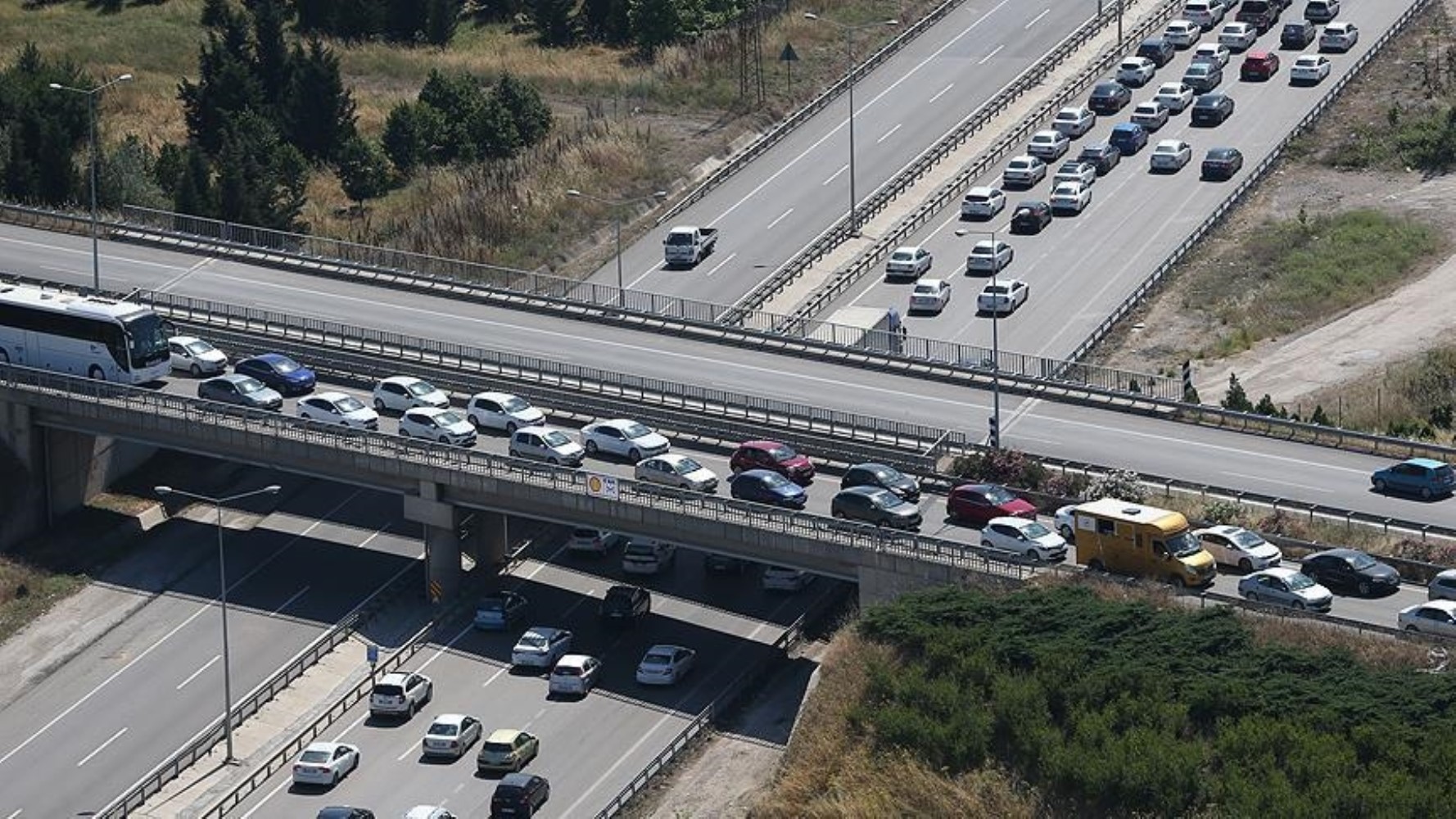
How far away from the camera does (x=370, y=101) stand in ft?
516

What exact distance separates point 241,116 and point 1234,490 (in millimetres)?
64639

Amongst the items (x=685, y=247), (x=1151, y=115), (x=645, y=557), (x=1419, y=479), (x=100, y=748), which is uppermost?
(x=1151, y=115)

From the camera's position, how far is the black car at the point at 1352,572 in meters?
90.4

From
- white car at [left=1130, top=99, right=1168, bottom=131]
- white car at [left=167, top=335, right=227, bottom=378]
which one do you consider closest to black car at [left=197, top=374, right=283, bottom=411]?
white car at [left=167, top=335, right=227, bottom=378]

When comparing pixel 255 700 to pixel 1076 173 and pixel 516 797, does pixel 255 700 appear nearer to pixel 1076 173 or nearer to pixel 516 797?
pixel 516 797

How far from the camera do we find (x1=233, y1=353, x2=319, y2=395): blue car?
4419 inches

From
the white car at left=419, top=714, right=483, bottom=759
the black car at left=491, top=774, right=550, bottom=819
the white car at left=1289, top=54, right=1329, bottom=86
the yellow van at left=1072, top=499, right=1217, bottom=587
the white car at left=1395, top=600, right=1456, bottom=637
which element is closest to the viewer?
the white car at left=1395, top=600, right=1456, bottom=637

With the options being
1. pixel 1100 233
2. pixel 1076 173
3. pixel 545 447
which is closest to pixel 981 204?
pixel 1076 173

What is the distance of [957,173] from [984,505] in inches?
1852

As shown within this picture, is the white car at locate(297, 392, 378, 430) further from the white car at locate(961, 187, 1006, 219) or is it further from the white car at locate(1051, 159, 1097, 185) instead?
the white car at locate(1051, 159, 1097, 185)

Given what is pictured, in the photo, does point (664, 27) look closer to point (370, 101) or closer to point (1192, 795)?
point (370, 101)

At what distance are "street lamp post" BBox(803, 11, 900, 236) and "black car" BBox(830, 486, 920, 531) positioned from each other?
37.1 metres

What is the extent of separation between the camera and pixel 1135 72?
15125 centimetres

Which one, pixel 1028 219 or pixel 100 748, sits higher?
pixel 1028 219
